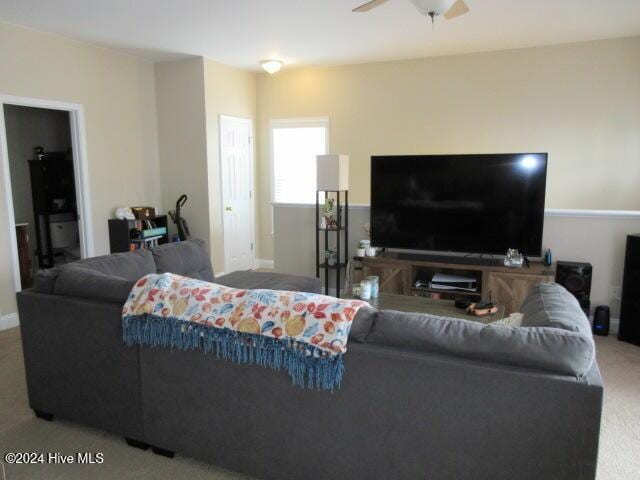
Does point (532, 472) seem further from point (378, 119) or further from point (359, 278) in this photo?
point (378, 119)

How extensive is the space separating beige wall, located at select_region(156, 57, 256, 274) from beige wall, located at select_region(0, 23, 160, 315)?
0.17 meters

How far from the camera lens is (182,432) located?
2160 millimetres

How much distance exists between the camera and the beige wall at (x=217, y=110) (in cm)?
570

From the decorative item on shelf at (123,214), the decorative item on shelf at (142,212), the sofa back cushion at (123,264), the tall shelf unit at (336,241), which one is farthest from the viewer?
the decorative item on shelf at (142,212)

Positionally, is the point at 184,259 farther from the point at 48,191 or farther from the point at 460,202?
the point at 48,191

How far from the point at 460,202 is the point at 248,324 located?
3.07m

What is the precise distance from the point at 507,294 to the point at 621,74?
2.87 metres

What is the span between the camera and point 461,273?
4523 millimetres

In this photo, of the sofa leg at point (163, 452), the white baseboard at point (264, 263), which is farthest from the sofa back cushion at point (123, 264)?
the white baseboard at point (264, 263)

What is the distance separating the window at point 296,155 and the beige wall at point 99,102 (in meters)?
1.65

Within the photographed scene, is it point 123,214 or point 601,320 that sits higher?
point 123,214

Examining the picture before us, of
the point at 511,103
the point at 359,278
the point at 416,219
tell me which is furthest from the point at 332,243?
the point at 511,103

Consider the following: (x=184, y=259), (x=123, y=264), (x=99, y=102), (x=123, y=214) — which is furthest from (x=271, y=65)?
(x=123, y=264)

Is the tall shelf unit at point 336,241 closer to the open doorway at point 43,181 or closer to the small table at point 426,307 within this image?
the small table at point 426,307
